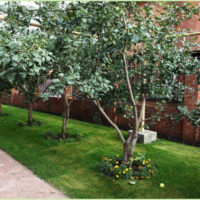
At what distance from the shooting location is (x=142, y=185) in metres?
3.77

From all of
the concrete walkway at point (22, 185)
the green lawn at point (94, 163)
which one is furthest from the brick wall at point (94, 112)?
the concrete walkway at point (22, 185)

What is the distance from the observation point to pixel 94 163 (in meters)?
4.80

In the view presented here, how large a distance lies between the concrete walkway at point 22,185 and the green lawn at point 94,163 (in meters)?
0.15

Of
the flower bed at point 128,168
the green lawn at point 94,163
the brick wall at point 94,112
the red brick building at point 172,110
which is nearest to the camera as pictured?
the green lawn at point 94,163

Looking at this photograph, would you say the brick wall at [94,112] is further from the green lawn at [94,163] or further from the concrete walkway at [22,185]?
the concrete walkway at [22,185]

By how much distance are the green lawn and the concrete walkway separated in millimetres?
146

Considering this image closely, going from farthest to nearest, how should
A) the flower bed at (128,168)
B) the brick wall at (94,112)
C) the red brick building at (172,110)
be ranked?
the brick wall at (94,112)
the red brick building at (172,110)
the flower bed at (128,168)

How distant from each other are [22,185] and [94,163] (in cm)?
160

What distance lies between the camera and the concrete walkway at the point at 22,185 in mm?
3412

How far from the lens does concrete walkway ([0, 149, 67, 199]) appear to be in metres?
3.41

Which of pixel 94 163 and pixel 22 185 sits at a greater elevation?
pixel 94 163

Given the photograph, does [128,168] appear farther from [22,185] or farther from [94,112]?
[94,112]

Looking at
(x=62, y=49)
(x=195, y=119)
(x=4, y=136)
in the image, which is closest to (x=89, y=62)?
(x=62, y=49)

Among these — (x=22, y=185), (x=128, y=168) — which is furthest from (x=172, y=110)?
(x=22, y=185)
